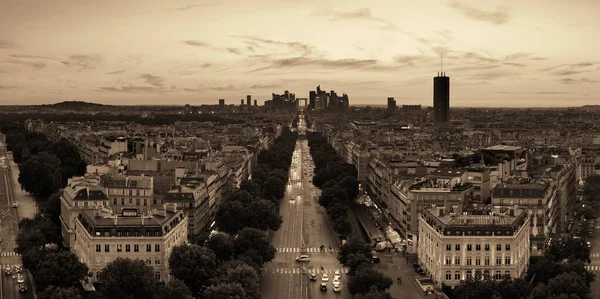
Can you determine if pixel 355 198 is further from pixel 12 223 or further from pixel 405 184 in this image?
pixel 12 223

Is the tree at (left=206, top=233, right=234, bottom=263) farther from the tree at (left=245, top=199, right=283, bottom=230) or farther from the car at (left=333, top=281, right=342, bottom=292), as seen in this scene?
the tree at (left=245, top=199, right=283, bottom=230)

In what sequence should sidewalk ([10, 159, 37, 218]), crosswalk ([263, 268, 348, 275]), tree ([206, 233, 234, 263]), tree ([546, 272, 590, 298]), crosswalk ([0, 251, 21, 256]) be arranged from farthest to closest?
sidewalk ([10, 159, 37, 218]) < crosswalk ([0, 251, 21, 256]) < crosswalk ([263, 268, 348, 275]) < tree ([206, 233, 234, 263]) < tree ([546, 272, 590, 298])

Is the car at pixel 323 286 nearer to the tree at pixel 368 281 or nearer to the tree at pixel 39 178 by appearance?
the tree at pixel 368 281

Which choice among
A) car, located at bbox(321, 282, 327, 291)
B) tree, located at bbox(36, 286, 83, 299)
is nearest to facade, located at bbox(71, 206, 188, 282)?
tree, located at bbox(36, 286, 83, 299)

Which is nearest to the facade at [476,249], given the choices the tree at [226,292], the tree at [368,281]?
the tree at [368,281]

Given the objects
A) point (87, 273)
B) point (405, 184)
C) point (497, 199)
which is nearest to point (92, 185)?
point (87, 273)

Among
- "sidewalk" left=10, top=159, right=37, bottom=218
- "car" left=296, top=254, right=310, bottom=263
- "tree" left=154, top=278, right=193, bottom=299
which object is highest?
"tree" left=154, top=278, right=193, bottom=299
